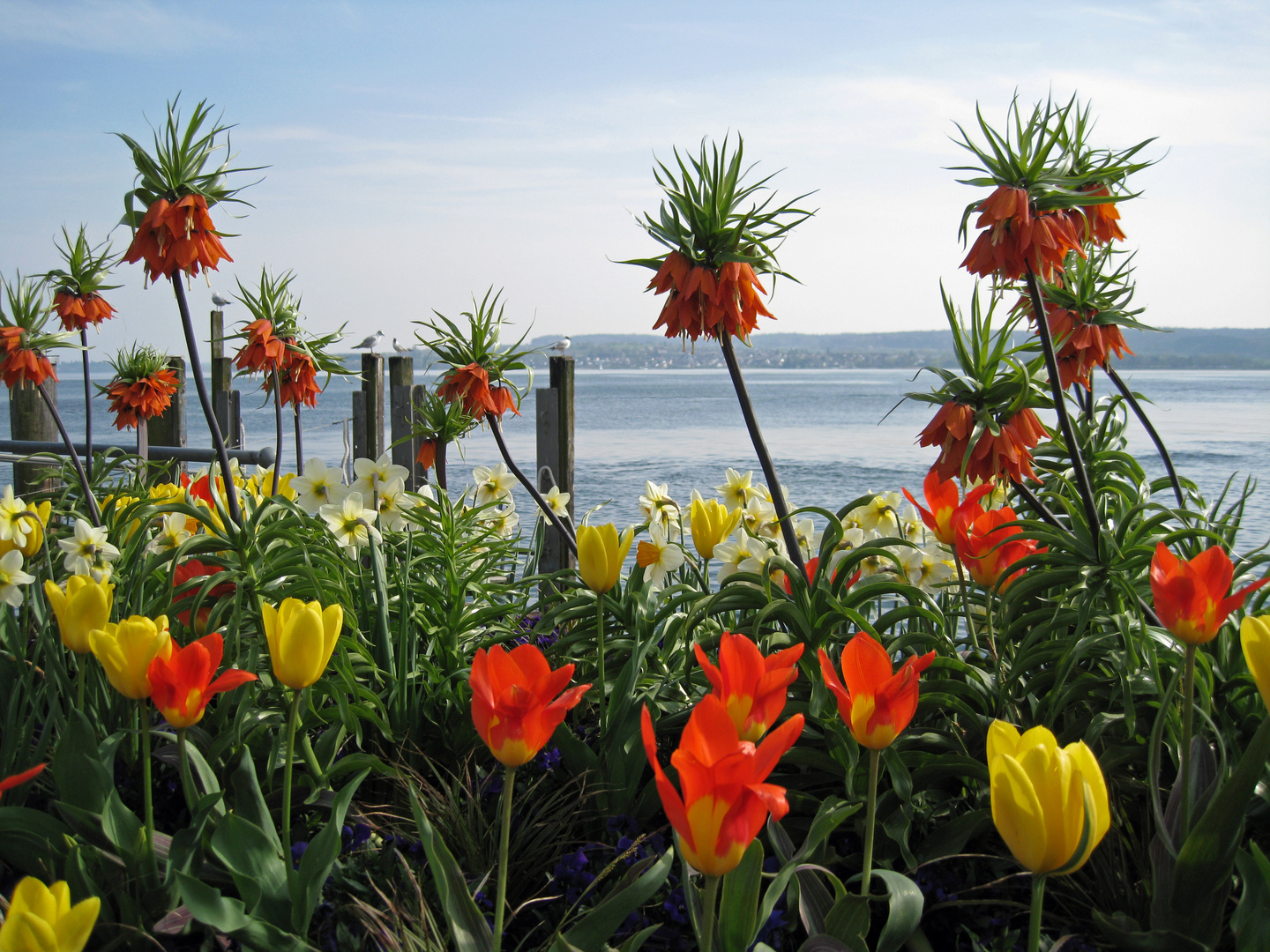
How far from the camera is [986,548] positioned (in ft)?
5.83

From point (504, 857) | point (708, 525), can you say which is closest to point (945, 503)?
point (708, 525)

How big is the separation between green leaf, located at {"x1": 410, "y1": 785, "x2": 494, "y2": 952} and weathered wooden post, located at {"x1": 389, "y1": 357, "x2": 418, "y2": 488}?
394 cm

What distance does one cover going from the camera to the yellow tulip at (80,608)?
1.42m

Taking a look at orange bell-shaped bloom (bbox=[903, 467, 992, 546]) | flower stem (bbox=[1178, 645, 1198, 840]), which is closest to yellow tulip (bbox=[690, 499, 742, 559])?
orange bell-shaped bloom (bbox=[903, 467, 992, 546])

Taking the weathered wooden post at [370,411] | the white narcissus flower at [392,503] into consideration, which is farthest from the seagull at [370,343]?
the white narcissus flower at [392,503]

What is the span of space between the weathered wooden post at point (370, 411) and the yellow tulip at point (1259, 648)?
4.79 m

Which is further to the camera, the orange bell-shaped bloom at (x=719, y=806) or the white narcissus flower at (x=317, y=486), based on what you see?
the white narcissus flower at (x=317, y=486)

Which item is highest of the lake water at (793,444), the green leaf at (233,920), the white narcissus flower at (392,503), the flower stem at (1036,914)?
the white narcissus flower at (392,503)

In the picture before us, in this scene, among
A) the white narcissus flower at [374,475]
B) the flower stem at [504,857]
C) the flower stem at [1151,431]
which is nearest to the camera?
the flower stem at [504,857]

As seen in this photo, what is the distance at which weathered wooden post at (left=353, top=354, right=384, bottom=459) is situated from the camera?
5410 millimetres

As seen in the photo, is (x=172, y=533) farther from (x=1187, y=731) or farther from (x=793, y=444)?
(x=793, y=444)

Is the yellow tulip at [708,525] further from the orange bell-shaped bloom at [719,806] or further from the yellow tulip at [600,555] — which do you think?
the orange bell-shaped bloom at [719,806]

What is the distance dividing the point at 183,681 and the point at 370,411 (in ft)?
14.6

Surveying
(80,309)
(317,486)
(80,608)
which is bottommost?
(80,608)
